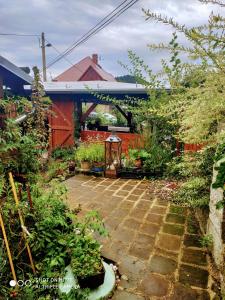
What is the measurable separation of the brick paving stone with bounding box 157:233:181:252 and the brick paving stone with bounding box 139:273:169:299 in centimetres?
63

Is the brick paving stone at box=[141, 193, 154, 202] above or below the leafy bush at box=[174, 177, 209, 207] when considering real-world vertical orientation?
below

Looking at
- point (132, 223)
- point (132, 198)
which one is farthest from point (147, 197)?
point (132, 223)

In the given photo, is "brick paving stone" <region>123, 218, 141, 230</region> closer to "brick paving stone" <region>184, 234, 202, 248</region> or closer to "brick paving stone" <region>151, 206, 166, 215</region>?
"brick paving stone" <region>151, 206, 166, 215</region>

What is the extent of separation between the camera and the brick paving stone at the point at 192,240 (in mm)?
3312

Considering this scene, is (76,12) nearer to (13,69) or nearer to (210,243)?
(13,69)

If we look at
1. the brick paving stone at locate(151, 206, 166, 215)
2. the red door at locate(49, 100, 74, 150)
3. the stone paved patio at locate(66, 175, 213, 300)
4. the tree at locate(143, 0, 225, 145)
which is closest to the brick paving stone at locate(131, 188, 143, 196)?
the stone paved patio at locate(66, 175, 213, 300)

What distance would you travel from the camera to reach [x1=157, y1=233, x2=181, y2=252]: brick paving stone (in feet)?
10.7

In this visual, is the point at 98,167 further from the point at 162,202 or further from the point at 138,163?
the point at 162,202

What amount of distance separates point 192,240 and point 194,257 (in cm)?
42

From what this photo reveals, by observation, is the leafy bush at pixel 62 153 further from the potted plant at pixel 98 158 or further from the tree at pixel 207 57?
the tree at pixel 207 57

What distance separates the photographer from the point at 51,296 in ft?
7.50

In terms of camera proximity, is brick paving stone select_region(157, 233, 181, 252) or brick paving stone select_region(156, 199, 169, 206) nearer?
brick paving stone select_region(157, 233, 181, 252)

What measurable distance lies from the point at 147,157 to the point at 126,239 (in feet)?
12.0

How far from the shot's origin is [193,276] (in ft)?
8.83
